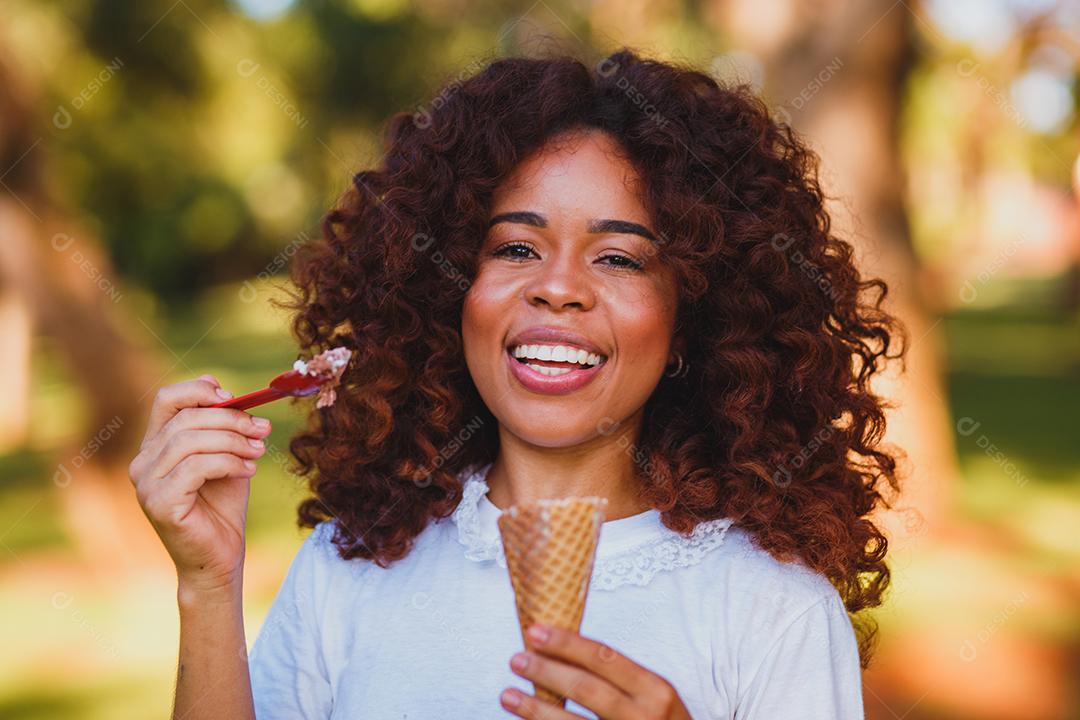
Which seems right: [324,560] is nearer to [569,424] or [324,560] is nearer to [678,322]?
[569,424]

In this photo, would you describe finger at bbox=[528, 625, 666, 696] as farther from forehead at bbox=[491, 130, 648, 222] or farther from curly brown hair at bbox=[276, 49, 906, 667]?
forehead at bbox=[491, 130, 648, 222]

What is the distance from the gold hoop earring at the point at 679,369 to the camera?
2520 mm

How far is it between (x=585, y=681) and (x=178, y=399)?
992 mm

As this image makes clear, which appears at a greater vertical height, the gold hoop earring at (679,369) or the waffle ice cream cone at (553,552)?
the gold hoop earring at (679,369)

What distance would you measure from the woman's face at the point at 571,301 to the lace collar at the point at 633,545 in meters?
0.21

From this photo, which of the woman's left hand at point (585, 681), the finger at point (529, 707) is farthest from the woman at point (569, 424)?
the finger at point (529, 707)

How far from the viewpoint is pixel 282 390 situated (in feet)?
7.05

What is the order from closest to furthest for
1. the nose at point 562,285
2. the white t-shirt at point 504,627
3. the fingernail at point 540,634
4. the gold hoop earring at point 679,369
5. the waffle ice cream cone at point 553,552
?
the fingernail at point 540,634 < the waffle ice cream cone at point 553,552 < the white t-shirt at point 504,627 < the nose at point 562,285 < the gold hoop earring at point 679,369

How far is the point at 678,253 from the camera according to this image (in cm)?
234

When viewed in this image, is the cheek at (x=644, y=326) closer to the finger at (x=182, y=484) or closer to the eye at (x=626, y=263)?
the eye at (x=626, y=263)

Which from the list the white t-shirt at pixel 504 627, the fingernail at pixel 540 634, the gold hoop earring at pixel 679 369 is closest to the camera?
the fingernail at pixel 540 634

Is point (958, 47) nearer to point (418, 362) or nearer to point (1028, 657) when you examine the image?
point (1028, 657)

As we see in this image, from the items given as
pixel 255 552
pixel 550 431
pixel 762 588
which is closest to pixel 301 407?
pixel 550 431

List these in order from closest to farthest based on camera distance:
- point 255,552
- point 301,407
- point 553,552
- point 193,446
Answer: point 553,552, point 193,446, point 301,407, point 255,552
